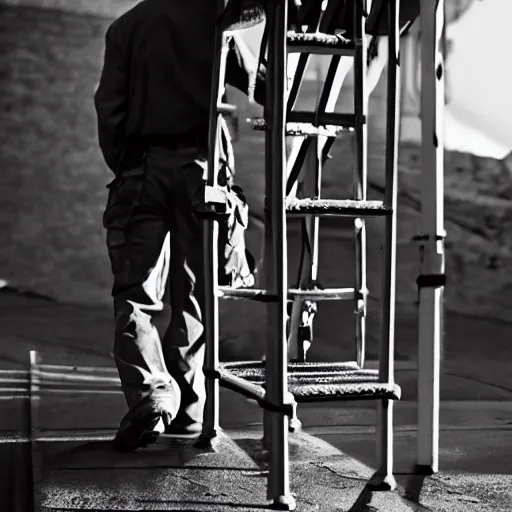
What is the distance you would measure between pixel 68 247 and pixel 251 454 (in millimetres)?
3679

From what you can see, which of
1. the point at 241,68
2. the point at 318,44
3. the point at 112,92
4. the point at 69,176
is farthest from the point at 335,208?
the point at 69,176

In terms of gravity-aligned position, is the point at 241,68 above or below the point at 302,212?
above

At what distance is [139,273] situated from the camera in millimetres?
3064

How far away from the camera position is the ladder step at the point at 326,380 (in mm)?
1979

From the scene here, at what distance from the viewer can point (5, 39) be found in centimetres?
622

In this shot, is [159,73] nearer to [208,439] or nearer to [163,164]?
[163,164]

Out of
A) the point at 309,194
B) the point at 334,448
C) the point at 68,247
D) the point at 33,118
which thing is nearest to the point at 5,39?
the point at 33,118

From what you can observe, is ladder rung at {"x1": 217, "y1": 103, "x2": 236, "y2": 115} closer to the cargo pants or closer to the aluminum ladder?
the aluminum ladder

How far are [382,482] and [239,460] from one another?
0.56 meters

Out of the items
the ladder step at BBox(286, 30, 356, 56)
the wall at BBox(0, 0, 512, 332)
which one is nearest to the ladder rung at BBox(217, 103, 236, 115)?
the ladder step at BBox(286, 30, 356, 56)

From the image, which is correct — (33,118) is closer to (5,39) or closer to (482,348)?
(5,39)

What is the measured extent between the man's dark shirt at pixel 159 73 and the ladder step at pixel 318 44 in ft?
3.33

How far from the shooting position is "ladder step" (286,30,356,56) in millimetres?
2008

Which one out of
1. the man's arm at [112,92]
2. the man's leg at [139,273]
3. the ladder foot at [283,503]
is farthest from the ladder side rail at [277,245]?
the man's arm at [112,92]
